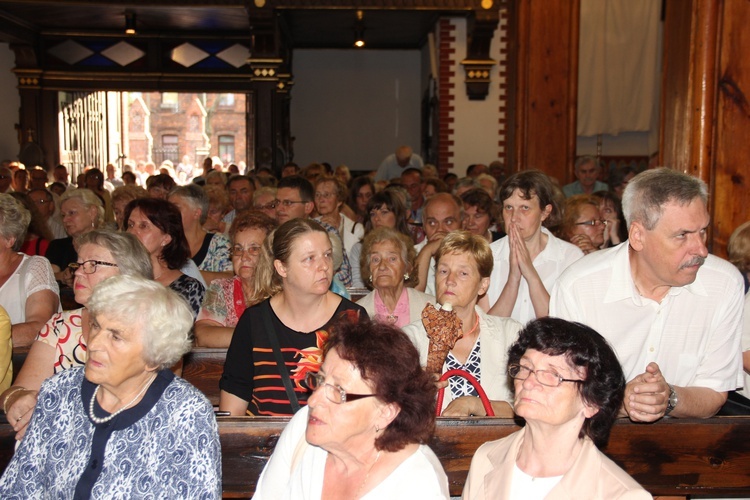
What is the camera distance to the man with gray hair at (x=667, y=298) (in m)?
3.25

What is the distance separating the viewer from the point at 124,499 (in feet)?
9.06

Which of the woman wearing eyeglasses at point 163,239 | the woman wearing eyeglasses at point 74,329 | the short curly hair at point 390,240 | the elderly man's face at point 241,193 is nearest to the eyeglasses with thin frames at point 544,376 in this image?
the woman wearing eyeglasses at point 74,329

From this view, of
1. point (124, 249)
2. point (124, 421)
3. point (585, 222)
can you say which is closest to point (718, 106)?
point (585, 222)

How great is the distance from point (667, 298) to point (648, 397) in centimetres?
51

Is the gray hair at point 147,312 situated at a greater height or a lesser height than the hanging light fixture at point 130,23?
lesser

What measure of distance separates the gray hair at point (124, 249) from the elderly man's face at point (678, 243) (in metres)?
2.11

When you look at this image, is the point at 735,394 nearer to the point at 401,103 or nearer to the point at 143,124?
the point at 401,103

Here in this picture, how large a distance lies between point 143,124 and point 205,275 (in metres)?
41.3

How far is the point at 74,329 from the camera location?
11.8ft

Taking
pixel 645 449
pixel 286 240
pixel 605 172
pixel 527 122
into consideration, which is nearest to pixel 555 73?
pixel 527 122

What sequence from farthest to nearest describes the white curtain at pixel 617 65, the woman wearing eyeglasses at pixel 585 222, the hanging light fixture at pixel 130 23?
the hanging light fixture at pixel 130 23, the white curtain at pixel 617 65, the woman wearing eyeglasses at pixel 585 222

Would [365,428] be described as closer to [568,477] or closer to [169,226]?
[568,477]

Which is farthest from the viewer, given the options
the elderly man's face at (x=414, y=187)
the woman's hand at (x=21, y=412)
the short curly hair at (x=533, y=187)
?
the elderly man's face at (x=414, y=187)

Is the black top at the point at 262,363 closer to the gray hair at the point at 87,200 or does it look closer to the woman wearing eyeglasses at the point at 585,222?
the woman wearing eyeglasses at the point at 585,222
